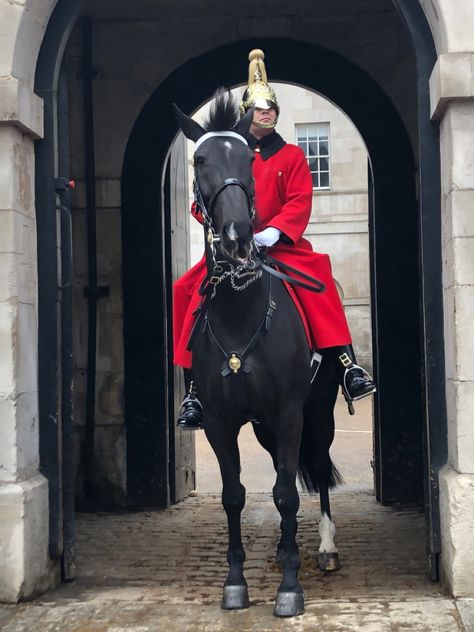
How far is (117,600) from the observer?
4648mm

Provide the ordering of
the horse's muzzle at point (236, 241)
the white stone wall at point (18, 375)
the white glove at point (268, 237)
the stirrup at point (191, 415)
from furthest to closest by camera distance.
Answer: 1. the stirrup at point (191, 415)
2. the white glove at point (268, 237)
3. the white stone wall at point (18, 375)
4. the horse's muzzle at point (236, 241)

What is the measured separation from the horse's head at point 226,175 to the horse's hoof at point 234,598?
1.71 m

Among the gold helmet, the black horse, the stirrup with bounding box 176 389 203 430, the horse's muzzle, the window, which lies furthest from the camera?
the window

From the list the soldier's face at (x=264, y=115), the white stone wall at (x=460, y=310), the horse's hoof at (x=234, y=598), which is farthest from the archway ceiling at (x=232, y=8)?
the horse's hoof at (x=234, y=598)

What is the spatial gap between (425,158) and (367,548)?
8.76 feet

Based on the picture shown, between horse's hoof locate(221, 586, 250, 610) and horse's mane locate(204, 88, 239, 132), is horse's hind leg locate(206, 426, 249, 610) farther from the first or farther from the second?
horse's mane locate(204, 88, 239, 132)

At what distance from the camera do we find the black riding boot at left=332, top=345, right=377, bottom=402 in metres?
5.01

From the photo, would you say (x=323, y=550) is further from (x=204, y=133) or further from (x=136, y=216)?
(x=136, y=216)

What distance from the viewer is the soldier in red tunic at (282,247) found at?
491cm

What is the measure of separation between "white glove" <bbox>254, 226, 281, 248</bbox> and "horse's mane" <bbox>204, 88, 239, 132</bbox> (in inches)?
24.2

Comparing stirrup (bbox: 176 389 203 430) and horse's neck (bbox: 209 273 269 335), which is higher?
horse's neck (bbox: 209 273 269 335)

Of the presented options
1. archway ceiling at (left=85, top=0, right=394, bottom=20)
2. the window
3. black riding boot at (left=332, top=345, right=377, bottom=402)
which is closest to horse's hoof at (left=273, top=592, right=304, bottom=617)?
black riding boot at (left=332, top=345, right=377, bottom=402)

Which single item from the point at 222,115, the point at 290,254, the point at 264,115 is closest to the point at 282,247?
the point at 290,254

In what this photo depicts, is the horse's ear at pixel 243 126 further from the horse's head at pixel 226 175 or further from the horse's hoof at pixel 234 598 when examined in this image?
the horse's hoof at pixel 234 598
